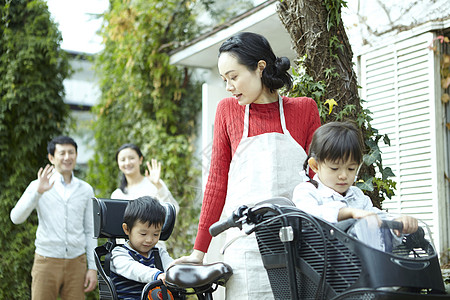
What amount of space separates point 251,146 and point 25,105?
17.9ft

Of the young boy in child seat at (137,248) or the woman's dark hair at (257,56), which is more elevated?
the woman's dark hair at (257,56)

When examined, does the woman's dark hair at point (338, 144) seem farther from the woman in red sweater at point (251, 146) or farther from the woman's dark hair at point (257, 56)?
the woman's dark hair at point (257, 56)

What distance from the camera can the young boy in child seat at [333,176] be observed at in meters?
1.85

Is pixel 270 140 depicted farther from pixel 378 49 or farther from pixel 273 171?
pixel 378 49

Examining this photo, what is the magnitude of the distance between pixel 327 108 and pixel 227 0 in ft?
18.9

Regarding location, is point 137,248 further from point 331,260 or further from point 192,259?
point 331,260

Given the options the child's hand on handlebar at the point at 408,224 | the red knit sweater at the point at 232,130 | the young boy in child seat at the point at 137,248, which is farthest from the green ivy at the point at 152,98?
the child's hand on handlebar at the point at 408,224

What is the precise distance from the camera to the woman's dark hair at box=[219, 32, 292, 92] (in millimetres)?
2365

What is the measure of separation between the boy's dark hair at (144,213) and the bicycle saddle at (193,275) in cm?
108

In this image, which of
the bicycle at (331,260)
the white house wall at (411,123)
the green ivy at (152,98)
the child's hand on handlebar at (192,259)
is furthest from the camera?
the green ivy at (152,98)

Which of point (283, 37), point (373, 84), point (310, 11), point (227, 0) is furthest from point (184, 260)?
point (227, 0)

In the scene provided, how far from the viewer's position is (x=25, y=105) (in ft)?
23.4

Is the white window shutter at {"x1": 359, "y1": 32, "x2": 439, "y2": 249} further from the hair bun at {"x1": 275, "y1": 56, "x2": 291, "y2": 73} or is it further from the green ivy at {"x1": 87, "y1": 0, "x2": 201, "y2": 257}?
the green ivy at {"x1": 87, "y1": 0, "x2": 201, "y2": 257}

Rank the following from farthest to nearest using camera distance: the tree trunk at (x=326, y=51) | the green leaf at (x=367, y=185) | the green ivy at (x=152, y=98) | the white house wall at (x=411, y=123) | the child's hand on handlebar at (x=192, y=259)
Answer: the green ivy at (x=152, y=98) < the white house wall at (x=411, y=123) < the tree trunk at (x=326, y=51) < the green leaf at (x=367, y=185) < the child's hand on handlebar at (x=192, y=259)
